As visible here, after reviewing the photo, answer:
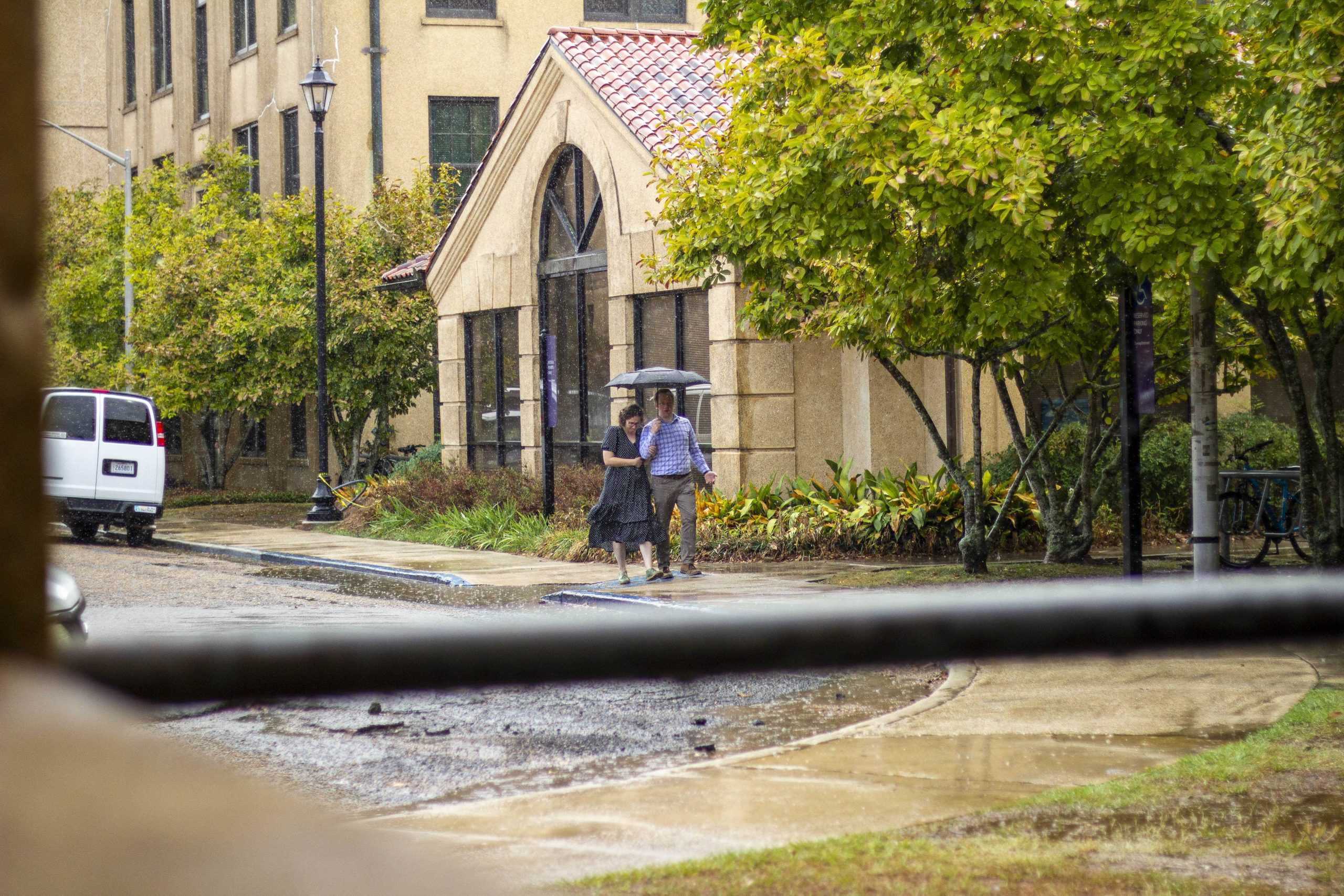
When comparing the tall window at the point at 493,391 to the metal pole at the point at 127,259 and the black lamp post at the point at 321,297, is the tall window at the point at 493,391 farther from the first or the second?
the metal pole at the point at 127,259

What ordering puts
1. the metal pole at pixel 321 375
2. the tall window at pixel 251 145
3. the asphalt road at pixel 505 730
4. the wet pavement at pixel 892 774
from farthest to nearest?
the tall window at pixel 251 145
the metal pole at pixel 321 375
the asphalt road at pixel 505 730
the wet pavement at pixel 892 774

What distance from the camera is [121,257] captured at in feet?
109

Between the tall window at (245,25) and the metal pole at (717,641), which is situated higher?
the tall window at (245,25)

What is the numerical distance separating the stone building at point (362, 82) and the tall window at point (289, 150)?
27mm

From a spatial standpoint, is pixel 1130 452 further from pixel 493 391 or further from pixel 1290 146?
pixel 493 391

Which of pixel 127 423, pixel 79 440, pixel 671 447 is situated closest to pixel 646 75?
pixel 671 447

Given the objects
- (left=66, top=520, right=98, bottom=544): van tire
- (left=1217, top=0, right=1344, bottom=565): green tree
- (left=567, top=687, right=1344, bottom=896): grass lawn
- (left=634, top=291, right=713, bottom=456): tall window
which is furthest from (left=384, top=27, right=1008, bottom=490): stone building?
(left=567, top=687, right=1344, bottom=896): grass lawn

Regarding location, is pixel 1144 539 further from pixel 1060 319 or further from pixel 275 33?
pixel 275 33

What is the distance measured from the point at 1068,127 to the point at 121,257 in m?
27.0

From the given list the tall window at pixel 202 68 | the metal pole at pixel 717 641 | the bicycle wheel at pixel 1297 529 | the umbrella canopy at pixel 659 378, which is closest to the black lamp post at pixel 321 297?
the umbrella canopy at pixel 659 378

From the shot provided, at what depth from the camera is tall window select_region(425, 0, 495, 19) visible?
33031 millimetres

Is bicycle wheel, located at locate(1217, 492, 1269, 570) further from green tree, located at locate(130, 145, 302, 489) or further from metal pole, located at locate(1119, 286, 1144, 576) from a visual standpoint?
green tree, located at locate(130, 145, 302, 489)

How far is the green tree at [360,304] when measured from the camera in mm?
27797

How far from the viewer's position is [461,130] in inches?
1320
